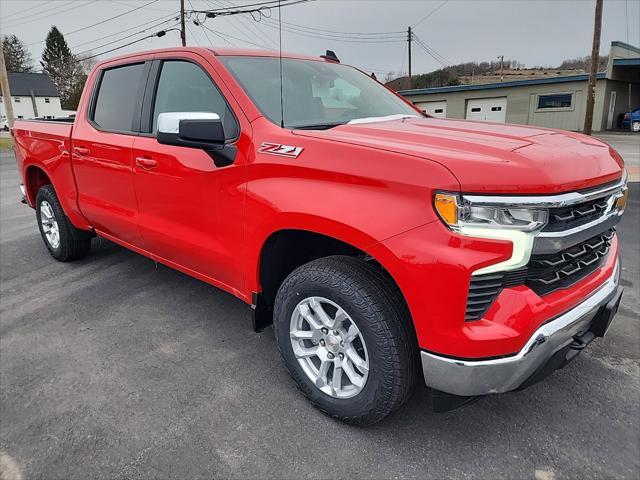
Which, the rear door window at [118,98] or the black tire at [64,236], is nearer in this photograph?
the rear door window at [118,98]

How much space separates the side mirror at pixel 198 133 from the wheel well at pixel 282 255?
0.53 m

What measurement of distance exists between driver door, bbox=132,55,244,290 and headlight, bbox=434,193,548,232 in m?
1.21

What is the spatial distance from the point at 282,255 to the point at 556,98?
3219cm

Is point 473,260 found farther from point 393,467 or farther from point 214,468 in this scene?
point 214,468

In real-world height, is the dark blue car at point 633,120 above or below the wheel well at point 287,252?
below

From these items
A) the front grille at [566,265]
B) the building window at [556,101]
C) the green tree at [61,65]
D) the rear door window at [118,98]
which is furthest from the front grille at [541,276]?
the green tree at [61,65]

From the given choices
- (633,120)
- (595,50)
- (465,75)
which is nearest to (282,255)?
(595,50)

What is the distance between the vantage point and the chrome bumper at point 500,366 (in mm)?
1864

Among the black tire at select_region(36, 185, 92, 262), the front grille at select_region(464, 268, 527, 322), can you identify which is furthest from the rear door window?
the front grille at select_region(464, 268, 527, 322)

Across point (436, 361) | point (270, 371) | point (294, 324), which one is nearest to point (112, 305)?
point (270, 371)

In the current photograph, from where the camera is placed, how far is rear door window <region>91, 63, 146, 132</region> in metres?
3.54

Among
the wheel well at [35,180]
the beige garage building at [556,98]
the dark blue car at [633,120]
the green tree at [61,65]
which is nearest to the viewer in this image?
the wheel well at [35,180]

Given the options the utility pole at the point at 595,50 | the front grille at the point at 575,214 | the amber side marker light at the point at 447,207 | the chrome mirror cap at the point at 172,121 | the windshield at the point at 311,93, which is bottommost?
the front grille at the point at 575,214

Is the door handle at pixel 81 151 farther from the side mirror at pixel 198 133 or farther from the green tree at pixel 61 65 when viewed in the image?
the green tree at pixel 61 65
